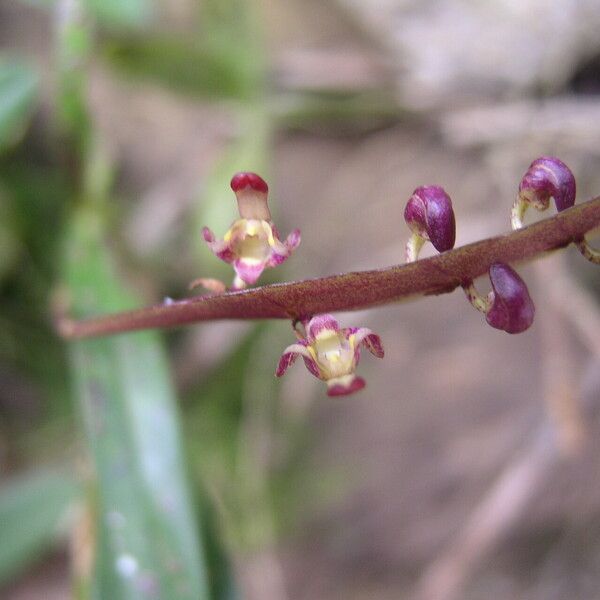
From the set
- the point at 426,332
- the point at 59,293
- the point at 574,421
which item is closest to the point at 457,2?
the point at 426,332

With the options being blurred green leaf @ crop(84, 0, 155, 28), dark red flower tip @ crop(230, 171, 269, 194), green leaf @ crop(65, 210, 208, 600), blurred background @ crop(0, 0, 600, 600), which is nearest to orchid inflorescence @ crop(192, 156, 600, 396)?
dark red flower tip @ crop(230, 171, 269, 194)

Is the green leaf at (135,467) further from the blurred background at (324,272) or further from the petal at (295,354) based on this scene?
Result: the petal at (295,354)

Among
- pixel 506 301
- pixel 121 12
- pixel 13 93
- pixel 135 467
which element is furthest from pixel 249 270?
pixel 121 12

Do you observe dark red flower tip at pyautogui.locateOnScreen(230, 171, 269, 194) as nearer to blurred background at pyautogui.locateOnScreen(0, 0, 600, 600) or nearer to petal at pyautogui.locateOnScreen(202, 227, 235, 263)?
petal at pyautogui.locateOnScreen(202, 227, 235, 263)

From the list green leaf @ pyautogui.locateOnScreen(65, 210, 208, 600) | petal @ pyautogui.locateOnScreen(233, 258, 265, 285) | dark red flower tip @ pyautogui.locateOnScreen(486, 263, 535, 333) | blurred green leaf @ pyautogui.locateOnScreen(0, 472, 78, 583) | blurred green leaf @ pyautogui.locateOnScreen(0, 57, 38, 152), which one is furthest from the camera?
blurred green leaf @ pyautogui.locateOnScreen(0, 472, 78, 583)

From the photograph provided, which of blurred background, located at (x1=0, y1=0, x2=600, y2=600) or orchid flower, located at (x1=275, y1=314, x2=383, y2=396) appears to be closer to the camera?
orchid flower, located at (x1=275, y1=314, x2=383, y2=396)

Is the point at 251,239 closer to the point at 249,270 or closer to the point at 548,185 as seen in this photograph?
the point at 249,270

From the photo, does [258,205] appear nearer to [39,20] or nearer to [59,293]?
[59,293]

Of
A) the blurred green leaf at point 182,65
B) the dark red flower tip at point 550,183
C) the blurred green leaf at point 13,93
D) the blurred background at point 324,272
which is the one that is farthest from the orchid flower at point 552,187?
the blurred green leaf at point 182,65
